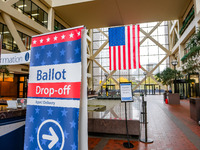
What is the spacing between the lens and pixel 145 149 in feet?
11.8

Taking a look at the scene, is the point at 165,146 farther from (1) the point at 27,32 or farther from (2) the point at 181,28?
(2) the point at 181,28

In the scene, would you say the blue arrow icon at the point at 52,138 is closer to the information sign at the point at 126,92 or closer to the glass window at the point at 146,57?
the information sign at the point at 126,92

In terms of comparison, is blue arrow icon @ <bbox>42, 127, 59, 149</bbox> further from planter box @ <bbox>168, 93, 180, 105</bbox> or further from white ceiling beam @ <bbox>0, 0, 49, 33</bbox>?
planter box @ <bbox>168, 93, 180, 105</bbox>

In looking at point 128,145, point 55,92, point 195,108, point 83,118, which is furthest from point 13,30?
point 195,108

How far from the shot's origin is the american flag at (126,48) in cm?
1351

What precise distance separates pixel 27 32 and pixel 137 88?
2025cm

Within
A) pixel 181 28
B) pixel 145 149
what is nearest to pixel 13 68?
pixel 145 149

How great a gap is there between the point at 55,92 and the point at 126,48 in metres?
13.2

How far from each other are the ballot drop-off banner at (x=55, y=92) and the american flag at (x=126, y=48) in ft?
39.7

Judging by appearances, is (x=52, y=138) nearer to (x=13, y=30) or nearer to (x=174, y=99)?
(x=13, y=30)

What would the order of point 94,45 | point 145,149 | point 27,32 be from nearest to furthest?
point 145,149
point 27,32
point 94,45

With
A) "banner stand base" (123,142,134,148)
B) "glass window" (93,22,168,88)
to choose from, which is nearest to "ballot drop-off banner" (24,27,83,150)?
"banner stand base" (123,142,134,148)

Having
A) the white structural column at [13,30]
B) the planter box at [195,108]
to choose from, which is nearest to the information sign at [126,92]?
the planter box at [195,108]

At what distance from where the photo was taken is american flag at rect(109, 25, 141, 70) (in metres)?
13.5
